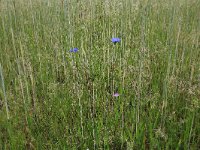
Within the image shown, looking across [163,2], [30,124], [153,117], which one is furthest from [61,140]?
[163,2]

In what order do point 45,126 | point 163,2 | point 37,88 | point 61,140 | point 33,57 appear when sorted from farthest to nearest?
point 163,2 → point 33,57 → point 37,88 → point 45,126 → point 61,140

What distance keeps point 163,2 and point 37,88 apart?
2.53m

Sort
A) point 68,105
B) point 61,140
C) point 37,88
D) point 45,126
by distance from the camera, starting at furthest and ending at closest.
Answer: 1. point 37,88
2. point 68,105
3. point 45,126
4. point 61,140

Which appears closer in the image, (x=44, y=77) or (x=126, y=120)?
(x=126, y=120)

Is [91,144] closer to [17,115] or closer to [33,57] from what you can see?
[17,115]

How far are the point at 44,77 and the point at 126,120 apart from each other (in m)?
0.82

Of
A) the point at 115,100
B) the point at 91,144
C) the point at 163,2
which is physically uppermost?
the point at 163,2

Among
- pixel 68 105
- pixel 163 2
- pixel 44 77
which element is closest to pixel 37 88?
pixel 44 77

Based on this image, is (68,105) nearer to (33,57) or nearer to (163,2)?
(33,57)

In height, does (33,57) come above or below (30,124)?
above

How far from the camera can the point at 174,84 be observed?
136 centimetres

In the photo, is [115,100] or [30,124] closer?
[30,124]

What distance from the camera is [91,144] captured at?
45.2 inches

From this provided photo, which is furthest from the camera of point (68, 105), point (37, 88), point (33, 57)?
point (33, 57)
